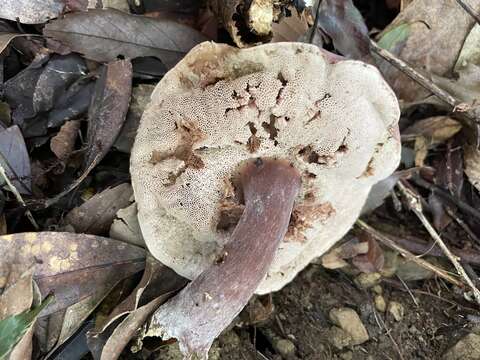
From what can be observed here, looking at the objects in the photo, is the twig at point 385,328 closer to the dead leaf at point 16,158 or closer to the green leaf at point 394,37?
the green leaf at point 394,37

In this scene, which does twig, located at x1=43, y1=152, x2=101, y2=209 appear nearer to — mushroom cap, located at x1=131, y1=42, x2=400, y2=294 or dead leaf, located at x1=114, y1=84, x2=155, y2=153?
dead leaf, located at x1=114, y1=84, x2=155, y2=153

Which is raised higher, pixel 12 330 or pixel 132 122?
pixel 132 122

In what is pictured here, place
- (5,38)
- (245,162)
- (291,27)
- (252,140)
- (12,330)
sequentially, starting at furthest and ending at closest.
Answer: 1. (291,27)
2. (5,38)
3. (245,162)
4. (252,140)
5. (12,330)

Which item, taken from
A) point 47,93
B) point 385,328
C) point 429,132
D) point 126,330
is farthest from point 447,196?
point 47,93

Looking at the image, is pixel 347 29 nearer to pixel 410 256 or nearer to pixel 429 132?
pixel 429 132

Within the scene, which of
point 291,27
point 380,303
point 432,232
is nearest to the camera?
point 291,27

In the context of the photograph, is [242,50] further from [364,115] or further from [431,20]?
[431,20]
